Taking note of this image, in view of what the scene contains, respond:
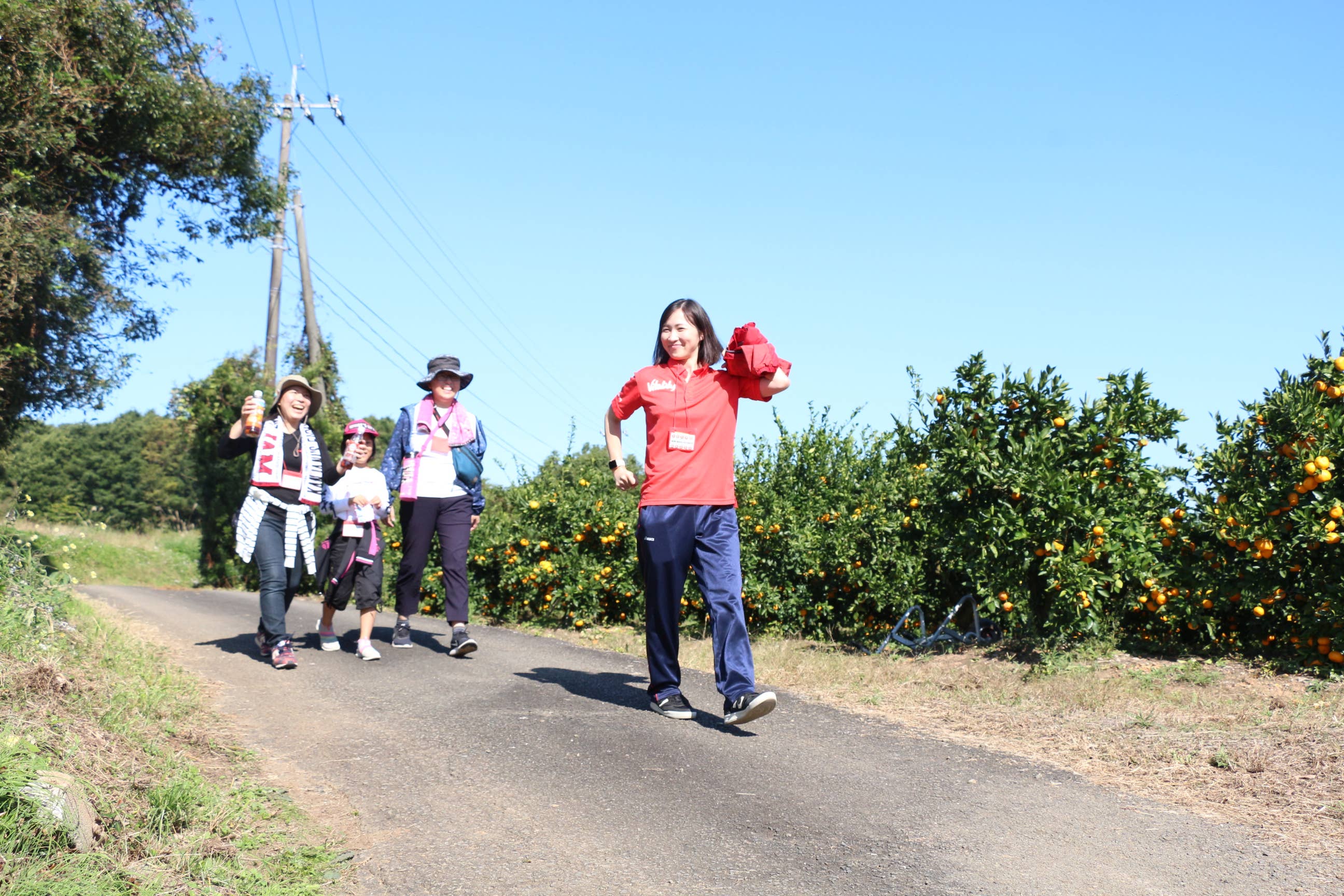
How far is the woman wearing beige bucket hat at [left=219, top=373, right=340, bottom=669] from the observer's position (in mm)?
6312

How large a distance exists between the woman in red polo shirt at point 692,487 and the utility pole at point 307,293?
23123 millimetres

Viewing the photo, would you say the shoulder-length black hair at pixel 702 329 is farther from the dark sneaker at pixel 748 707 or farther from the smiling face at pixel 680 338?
the dark sneaker at pixel 748 707

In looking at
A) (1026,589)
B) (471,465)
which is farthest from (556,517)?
(1026,589)

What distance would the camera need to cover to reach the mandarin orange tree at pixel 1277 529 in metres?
5.56

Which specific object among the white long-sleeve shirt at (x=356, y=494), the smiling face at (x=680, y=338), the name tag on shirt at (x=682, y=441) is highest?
the smiling face at (x=680, y=338)

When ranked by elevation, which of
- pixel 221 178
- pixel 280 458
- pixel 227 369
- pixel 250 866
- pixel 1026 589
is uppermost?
pixel 221 178

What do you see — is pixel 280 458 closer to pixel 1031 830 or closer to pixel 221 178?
pixel 1031 830

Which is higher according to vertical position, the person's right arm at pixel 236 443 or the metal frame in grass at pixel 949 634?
the person's right arm at pixel 236 443

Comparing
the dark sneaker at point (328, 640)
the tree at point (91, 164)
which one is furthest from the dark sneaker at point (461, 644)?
the tree at point (91, 164)

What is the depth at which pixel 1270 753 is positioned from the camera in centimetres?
413

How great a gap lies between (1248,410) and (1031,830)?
3.93 metres

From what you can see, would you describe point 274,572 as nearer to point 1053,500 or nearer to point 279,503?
point 279,503

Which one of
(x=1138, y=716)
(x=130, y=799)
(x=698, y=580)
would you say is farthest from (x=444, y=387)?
(x=1138, y=716)

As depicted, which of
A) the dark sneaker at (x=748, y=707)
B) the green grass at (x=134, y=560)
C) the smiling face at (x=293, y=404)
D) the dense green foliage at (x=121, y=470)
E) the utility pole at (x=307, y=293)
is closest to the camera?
the dark sneaker at (x=748, y=707)
